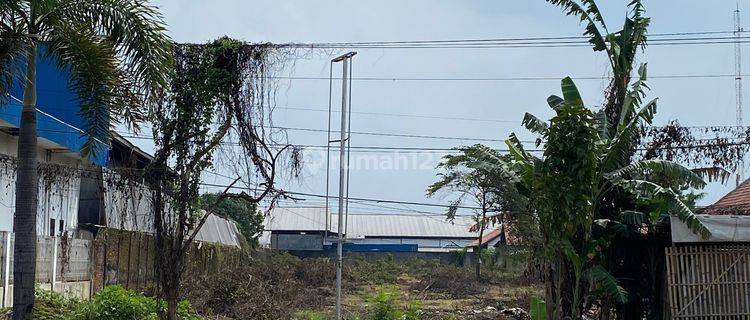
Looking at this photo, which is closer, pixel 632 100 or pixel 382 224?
pixel 632 100

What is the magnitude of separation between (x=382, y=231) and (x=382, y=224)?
1187 mm

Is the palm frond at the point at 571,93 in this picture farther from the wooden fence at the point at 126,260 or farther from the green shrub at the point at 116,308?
the wooden fence at the point at 126,260

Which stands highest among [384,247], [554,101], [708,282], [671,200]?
[554,101]

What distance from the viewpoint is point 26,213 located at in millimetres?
12656

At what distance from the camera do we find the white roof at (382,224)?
241 feet

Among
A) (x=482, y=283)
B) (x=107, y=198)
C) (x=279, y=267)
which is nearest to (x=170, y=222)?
(x=107, y=198)

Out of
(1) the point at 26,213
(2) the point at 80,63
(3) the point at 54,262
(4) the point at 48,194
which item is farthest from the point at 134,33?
(4) the point at 48,194

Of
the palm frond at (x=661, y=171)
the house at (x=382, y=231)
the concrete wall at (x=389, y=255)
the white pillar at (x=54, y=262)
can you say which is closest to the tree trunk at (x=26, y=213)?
the white pillar at (x=54, y=262)

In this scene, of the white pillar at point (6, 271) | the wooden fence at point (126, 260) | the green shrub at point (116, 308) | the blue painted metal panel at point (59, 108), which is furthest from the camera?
the blue painted metal panel at point (59, 108)

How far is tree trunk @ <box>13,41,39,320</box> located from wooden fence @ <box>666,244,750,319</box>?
11.3 m

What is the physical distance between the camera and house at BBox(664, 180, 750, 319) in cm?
1692

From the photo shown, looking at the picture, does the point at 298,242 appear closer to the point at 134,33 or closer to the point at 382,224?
the point at 382,224

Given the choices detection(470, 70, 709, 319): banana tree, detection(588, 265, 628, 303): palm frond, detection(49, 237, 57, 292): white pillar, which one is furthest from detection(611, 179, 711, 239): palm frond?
detection(49, 237, 57, 292): white pillar

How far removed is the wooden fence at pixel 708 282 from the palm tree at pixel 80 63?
1024 centimetres
